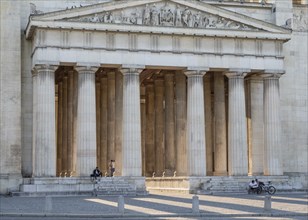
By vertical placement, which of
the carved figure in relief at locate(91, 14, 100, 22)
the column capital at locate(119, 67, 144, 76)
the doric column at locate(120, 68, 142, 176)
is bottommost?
the doric column at locate(120, 68, 142, 176)

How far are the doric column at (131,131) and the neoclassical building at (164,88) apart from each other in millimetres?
92

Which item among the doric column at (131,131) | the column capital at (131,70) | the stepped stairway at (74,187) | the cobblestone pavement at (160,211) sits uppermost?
the column capital at (131,70)

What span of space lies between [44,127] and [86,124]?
361cm

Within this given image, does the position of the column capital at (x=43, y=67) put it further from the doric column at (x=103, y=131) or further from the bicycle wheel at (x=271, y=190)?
the bicycle wheel at (x=271, y=190)

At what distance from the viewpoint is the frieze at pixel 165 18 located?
6174 cm

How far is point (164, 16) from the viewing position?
207 ft

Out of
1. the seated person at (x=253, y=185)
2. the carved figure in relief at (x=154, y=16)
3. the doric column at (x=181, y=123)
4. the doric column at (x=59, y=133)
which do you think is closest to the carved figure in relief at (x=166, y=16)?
the carved figure in relief at (x=154, y=16)

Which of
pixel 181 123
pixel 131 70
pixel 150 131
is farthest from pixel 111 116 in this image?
pixel 150 131

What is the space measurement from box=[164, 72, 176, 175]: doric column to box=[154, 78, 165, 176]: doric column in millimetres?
2333

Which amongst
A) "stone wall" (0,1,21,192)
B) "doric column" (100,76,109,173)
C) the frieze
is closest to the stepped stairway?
"stone wall" (0,1,21,192)

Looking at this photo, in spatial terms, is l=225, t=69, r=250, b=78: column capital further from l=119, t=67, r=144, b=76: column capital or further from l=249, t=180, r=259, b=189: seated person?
l=249, t=180, r=259, b=189: seated person

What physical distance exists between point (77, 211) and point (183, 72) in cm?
2938

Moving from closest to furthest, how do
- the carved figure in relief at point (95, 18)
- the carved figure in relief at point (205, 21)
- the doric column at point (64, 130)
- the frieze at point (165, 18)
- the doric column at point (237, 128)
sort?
the carved figure in relief at point (95, 18) → the frieze at point (165, 18) → the carved figure in relief at point (205, 21) → the doric column at point (237, 128) → the doric column at point (64, 130)

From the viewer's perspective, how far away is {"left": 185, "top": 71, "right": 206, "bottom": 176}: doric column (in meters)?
63.2
